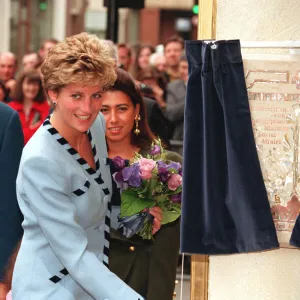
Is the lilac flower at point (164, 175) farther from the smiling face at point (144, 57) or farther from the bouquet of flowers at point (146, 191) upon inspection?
the smiling face at point (144, 57)

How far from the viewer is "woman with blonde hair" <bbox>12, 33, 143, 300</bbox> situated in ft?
12.0

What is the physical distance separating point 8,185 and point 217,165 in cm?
104

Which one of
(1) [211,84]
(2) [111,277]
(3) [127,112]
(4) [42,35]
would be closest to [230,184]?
(1) [211,84]

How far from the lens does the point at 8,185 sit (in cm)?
439

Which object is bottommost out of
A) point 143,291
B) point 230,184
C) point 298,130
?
point 143,291

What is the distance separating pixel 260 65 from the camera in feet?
13.4

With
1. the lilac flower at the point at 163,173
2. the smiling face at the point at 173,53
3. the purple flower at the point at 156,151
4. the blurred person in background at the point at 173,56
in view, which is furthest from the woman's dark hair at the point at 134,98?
the smiling face at the point at 173,53

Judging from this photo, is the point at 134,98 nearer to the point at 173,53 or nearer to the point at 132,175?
the point at 132,175

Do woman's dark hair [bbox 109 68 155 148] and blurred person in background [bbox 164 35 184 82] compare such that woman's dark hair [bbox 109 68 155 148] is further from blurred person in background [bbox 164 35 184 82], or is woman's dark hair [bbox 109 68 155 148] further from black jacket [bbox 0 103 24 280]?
blurred person in background [bbox 164 35 184 82]

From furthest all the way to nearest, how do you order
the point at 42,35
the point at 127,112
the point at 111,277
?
the point at 42,35
the point at 127,112
the point at 111,277

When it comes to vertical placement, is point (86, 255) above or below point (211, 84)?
below

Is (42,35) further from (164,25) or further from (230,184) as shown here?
(230,184)

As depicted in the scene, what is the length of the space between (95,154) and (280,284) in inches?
41.8

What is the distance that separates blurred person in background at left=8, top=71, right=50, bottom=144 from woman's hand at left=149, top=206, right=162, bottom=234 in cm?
450
